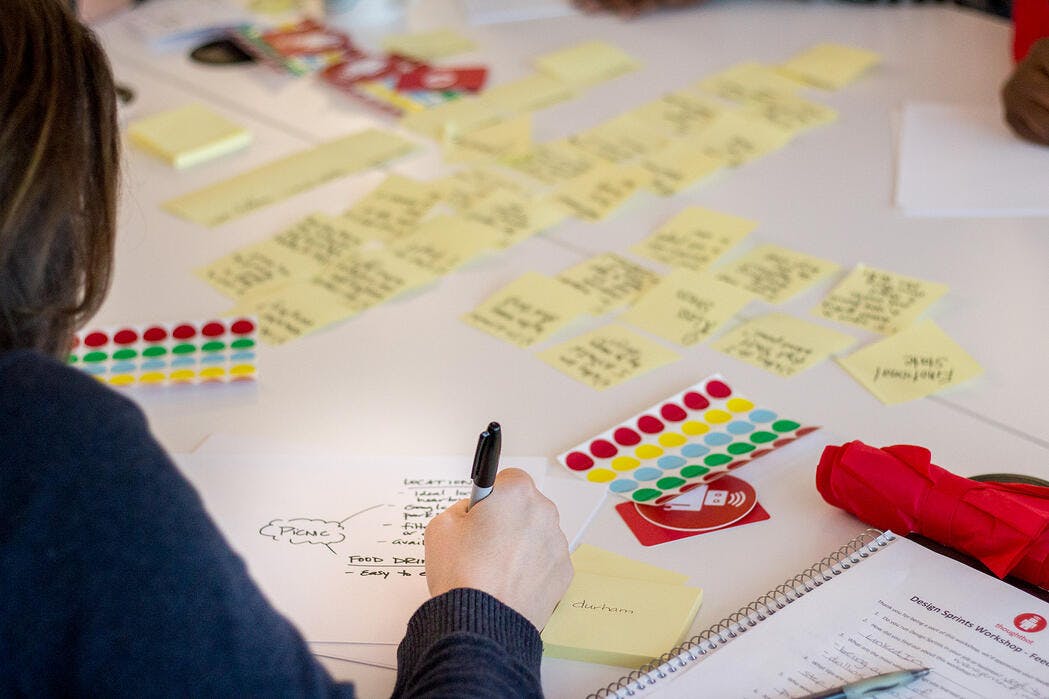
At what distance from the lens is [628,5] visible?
2229 millimetres

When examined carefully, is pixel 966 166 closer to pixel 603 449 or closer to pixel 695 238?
pixel 695 238

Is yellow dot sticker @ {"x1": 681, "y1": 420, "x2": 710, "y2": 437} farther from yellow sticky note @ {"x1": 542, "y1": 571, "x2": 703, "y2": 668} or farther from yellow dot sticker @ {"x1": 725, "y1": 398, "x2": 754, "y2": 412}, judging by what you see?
yellow sticky note @ {"x1": 542, "y1": 571, "x2": 703, "y2": 668}

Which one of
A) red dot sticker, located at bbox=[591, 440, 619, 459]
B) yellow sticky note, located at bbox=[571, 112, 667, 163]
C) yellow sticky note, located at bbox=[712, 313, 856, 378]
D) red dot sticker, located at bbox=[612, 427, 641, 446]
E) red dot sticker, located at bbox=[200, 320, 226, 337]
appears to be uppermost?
yellow sticky note, located at bbox=[571, 112, 667, 163]

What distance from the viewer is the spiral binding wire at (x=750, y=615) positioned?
86 centimetres

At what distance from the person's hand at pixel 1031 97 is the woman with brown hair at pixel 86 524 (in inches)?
47.3

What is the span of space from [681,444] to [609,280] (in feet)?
1.15

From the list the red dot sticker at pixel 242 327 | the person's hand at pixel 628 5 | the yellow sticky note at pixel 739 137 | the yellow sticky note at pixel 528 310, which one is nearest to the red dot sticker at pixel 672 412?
the yellow sticky note at pixel 528 310

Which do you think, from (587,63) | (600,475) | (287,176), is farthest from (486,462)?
(587,63)

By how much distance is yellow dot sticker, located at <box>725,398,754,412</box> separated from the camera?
1200 millimetres

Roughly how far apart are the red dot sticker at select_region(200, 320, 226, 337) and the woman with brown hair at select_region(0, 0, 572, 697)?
52 cm

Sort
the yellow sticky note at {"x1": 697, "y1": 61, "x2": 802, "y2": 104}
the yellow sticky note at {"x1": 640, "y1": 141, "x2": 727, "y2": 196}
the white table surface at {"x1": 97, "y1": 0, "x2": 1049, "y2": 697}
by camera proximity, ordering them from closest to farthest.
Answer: the white table surface at {"x1": 97, "y1": 0, "x2": 1049, "y2": 697}, the yellow sticky note at {"x1": 640, "y1": 141, "x2": 727, "y2": 196}, the yellow sticky note at {"x1": 697, "y1": 61, "x2": 802, "y2": 104}

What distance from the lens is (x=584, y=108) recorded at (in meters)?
1.89

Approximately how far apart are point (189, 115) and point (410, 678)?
1.34m

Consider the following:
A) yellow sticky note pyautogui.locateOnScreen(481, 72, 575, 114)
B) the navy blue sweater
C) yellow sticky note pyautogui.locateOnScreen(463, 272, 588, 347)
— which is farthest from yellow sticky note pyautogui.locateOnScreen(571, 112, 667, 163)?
the navy blue sweater
